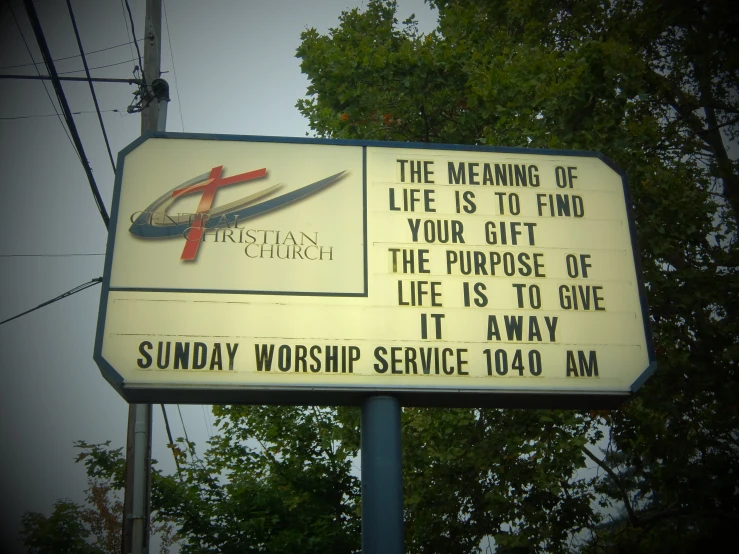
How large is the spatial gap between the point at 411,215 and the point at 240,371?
1840 mm

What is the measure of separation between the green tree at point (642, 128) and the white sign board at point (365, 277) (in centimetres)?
459

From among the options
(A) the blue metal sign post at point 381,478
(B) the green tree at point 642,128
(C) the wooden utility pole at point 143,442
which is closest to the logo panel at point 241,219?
(A) the blue metal sign post at point 381,478

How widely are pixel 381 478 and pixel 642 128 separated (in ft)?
27.6

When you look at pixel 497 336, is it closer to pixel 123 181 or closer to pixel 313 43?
pixel 123 181

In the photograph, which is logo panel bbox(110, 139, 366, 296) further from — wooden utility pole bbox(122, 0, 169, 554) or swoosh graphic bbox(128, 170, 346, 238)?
wooden utility pole bbox(122, 0, 169, 554)

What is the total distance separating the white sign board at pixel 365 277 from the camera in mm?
5293

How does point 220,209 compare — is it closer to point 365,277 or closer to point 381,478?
point 365,277

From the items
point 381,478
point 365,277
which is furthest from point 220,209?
point 381,478

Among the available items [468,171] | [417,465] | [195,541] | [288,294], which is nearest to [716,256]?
[417,465]

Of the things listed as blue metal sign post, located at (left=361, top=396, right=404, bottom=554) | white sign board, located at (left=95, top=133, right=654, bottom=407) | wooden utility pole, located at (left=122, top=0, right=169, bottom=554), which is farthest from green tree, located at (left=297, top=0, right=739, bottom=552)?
blue metal sign post, located at (left=361, top=396, right=404, bottom=554)

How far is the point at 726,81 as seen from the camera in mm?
12078

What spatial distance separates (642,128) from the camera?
11.5m

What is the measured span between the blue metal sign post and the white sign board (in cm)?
16

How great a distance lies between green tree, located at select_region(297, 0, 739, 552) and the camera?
33.5 feet
